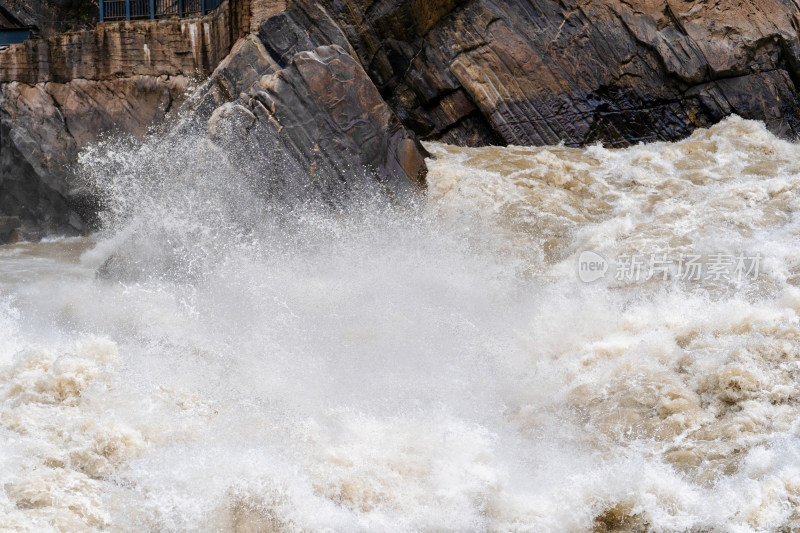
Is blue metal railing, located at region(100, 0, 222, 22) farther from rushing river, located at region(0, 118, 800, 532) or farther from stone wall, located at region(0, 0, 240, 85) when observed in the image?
rushing river, located at region(0, 118, 800, 532)

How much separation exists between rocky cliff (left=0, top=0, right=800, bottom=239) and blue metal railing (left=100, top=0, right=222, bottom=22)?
4.42 ft

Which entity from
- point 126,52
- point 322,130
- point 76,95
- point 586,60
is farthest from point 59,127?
point 586,60

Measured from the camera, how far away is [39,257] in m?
9.75

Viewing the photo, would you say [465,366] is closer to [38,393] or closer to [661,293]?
[661,293]

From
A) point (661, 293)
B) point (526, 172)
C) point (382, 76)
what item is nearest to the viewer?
point (661, 293)

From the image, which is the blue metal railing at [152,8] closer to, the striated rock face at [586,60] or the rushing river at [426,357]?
the striated rock face at [586,60]

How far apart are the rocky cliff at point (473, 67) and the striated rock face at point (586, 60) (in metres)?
0.02

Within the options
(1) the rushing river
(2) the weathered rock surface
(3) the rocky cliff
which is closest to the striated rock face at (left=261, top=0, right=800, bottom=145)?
(3) the rocky cliff

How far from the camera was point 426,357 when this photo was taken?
5.43 metres

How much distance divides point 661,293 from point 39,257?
8.17 meters

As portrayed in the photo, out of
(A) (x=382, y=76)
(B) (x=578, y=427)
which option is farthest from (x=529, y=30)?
(B) (x=578, y=427)

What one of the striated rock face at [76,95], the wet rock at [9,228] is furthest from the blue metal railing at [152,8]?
the wet rock at [9,228]

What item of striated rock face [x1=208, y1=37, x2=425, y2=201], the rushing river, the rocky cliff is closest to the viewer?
the rushing river

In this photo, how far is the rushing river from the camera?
3623 millimetres
